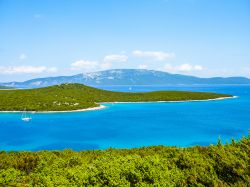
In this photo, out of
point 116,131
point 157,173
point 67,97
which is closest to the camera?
point 157,173

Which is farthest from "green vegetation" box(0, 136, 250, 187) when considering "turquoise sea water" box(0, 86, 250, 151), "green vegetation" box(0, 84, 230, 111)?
"green vegetation" box(0, 84, 230, 111)

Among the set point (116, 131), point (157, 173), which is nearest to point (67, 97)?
point (116, 131)

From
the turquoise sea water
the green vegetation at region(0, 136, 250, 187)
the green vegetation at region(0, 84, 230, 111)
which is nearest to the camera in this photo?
the green vegetation at region(0, 136, 250, 187)

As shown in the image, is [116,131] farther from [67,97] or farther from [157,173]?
[67,97]

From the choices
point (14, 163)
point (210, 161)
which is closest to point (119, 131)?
point (14, 163)

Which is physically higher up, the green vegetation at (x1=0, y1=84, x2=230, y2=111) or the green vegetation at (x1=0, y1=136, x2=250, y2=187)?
the green vegetation at (x1=0, y1=136, x2=250, y2=187)

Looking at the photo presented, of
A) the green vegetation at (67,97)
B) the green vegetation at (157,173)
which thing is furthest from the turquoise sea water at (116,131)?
the green vegetation at (157,173)

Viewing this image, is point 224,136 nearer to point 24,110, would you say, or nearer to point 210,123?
point 210,123

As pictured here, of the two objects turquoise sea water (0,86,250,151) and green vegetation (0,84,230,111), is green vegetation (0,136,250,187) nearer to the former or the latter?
turquoise sea water (0,86,250,151)

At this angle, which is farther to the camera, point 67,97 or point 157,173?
point 67,97

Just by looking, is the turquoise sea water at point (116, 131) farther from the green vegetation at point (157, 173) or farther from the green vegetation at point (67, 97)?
the green vegetation at point (157, 173)
